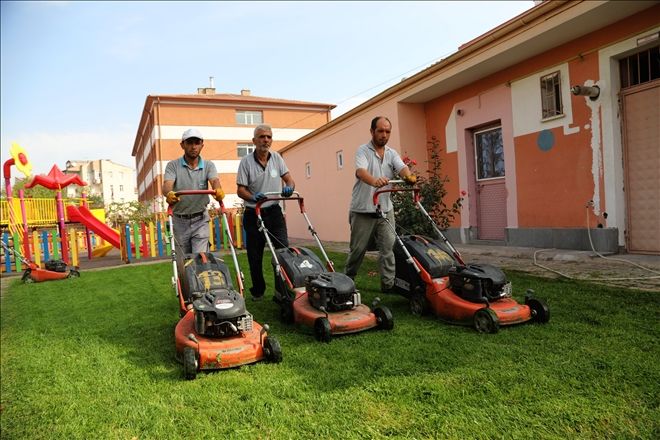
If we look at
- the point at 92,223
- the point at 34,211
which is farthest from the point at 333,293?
the point at 34,211

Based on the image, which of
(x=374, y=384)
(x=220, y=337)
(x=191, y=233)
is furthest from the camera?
(x=191, y=233)

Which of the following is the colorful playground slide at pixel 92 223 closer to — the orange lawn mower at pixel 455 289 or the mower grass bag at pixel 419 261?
the mower grass bag at pixel 419 261

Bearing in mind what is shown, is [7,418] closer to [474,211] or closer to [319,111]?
[474,211]

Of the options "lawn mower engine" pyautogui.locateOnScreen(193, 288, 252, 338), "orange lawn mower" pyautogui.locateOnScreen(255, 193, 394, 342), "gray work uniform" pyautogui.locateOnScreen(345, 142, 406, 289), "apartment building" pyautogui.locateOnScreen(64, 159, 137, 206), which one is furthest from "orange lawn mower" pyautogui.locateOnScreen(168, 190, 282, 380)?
Answer: "apartment building" pyautogui.locateOnScreen(64, 159, 137, 206)

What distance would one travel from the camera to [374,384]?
274 centimetres

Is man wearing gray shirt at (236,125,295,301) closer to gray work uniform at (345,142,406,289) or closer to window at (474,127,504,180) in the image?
gray work uniform at (345,142,406,289)

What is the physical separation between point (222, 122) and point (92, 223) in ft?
62.9

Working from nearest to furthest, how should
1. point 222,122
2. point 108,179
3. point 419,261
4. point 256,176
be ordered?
point 419,261
point 256,176
point 222,122
point 108,179

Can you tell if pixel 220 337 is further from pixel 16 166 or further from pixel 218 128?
pixel 218 128

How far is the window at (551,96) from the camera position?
8.04 metres

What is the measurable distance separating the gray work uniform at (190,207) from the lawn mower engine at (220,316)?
1241 millimetres

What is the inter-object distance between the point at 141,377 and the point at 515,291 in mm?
3851

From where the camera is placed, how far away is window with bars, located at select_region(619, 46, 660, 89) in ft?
21.8

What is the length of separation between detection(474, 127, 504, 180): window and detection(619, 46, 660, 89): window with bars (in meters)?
2.71
